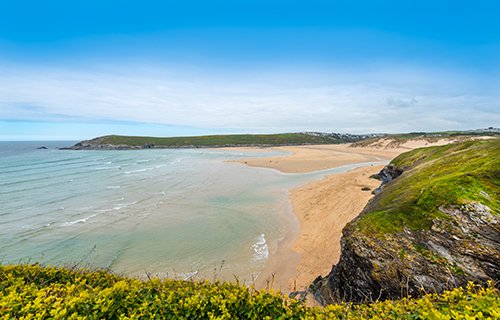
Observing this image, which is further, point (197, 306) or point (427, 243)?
point (427, 243)

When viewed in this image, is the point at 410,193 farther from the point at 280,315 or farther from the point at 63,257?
the point at 63,257

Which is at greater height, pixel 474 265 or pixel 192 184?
pixel 474 265

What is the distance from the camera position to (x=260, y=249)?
13.7 m

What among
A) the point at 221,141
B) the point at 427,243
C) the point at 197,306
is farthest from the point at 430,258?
the point at 221,141

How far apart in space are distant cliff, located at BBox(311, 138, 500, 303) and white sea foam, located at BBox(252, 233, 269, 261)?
4347 millimetres

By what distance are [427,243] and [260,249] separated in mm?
8480

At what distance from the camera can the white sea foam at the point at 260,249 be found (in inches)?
505

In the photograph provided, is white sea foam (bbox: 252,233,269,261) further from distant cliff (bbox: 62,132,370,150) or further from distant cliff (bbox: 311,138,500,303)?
distant cliff (bbox: 62,132,370,150)

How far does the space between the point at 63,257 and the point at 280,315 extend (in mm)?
14710

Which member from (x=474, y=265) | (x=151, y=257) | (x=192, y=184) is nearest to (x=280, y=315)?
(x=474, y=265)

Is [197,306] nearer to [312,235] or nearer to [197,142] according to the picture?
[312,235]

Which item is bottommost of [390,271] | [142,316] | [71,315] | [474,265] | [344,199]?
[344,199]

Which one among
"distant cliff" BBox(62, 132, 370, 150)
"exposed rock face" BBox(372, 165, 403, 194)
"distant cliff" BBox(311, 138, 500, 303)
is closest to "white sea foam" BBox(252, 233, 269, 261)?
"distant cliff" BBox(311, 138, 500, 303)

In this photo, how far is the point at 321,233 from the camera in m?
15.0
